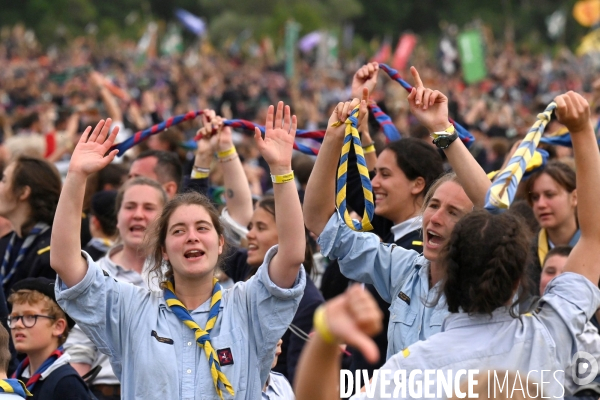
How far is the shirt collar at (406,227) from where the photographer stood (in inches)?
194

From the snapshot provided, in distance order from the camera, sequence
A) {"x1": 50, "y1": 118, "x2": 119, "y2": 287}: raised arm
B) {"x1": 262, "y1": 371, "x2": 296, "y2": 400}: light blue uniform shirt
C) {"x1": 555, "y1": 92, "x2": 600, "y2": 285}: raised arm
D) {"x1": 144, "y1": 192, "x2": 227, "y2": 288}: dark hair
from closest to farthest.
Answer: {"x1": 555, "y1": 92, "x2": 600, "y2": 285}: raised arm
{"x1": 50, "y1": 118, "x2": 119, "y2": 287}: raised arm
{"x1": 144, "y1": 192, "x2": 227, "y2": 288}: dark hair
{"x1": 262, "y1": 371, "x2": 296, "y2": 400}: light blue uniform shirt

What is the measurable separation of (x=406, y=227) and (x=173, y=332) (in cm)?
146

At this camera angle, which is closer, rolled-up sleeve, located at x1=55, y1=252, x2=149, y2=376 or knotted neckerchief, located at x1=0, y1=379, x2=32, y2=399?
rolled-up sleeve, located at x1=55, y1=252, x2=149, y2=376

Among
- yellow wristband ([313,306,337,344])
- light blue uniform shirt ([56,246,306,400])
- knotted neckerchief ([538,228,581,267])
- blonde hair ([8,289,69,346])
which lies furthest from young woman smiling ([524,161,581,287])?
yellow wristband ([313,306,337,344])

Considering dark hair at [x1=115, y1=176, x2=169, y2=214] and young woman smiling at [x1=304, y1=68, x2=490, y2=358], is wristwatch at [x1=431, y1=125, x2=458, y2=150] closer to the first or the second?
young woman smiling at [x1=304, y1=68, x2=490, y2=358]

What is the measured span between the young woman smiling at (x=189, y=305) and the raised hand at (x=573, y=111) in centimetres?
106

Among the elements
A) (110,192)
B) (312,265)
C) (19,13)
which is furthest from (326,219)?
(19,13)

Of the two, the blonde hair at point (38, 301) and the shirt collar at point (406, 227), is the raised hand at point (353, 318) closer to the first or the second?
the shirt collar at point (406, 227)

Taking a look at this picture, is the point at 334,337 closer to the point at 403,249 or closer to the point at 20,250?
the point at 403,249

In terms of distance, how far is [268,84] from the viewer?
2991 centimetres

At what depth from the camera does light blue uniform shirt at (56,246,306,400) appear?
390cm

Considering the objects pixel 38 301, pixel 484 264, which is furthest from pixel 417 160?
pixel 38 301

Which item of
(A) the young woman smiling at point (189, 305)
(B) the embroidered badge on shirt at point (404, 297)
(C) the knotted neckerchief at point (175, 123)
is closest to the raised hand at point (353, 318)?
(A) the young woman smiling at point (189, 305)

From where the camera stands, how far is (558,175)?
6156 mm
